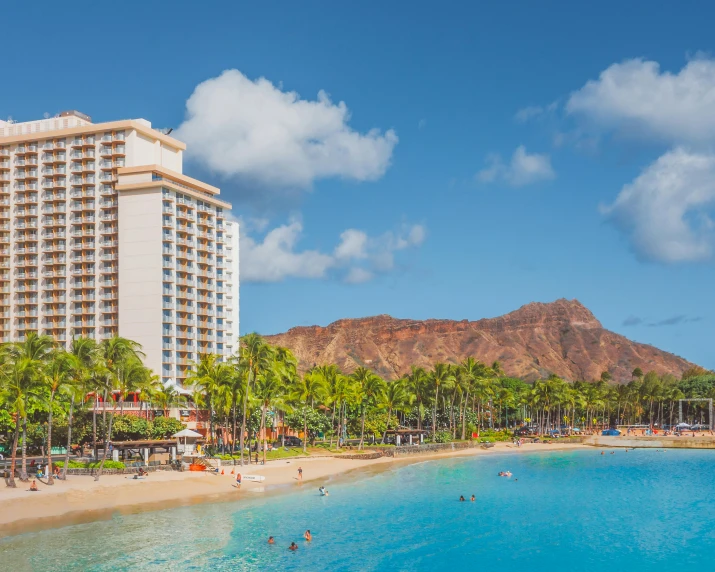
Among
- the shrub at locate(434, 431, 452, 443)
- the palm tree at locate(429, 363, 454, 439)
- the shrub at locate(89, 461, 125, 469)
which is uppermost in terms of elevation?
the palm tree at locate(429, 363, 454, 439)

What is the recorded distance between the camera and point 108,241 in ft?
431

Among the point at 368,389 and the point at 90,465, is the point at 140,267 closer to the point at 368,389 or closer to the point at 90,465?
the point at 368,389

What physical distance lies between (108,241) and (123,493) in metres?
77.3

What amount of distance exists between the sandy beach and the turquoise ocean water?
245 cm

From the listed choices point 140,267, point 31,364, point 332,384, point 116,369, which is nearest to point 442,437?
point 332,384

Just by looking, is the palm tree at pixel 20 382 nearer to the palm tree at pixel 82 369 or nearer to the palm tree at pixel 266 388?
the palm tree at pixel 82 369

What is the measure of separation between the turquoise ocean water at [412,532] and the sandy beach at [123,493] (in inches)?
96.4

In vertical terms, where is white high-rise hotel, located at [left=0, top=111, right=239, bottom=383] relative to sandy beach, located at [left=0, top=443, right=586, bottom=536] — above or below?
above

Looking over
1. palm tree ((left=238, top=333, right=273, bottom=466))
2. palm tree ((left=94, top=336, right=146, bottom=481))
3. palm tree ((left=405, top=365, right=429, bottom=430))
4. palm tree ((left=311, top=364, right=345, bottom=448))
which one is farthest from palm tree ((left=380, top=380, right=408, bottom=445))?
palm tree ((left=94, top=336, right=146, bottom=481))

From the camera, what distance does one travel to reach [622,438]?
148875 millimetres

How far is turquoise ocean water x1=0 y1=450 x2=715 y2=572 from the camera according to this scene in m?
45.0

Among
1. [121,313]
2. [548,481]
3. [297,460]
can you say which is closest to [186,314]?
[121,313]

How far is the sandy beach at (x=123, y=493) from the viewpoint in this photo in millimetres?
52969

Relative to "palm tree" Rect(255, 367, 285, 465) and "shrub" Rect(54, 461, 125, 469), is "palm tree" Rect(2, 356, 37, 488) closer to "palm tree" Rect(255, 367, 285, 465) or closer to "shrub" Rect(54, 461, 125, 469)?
"shrub" Rect(54, 461, 125, 469)
